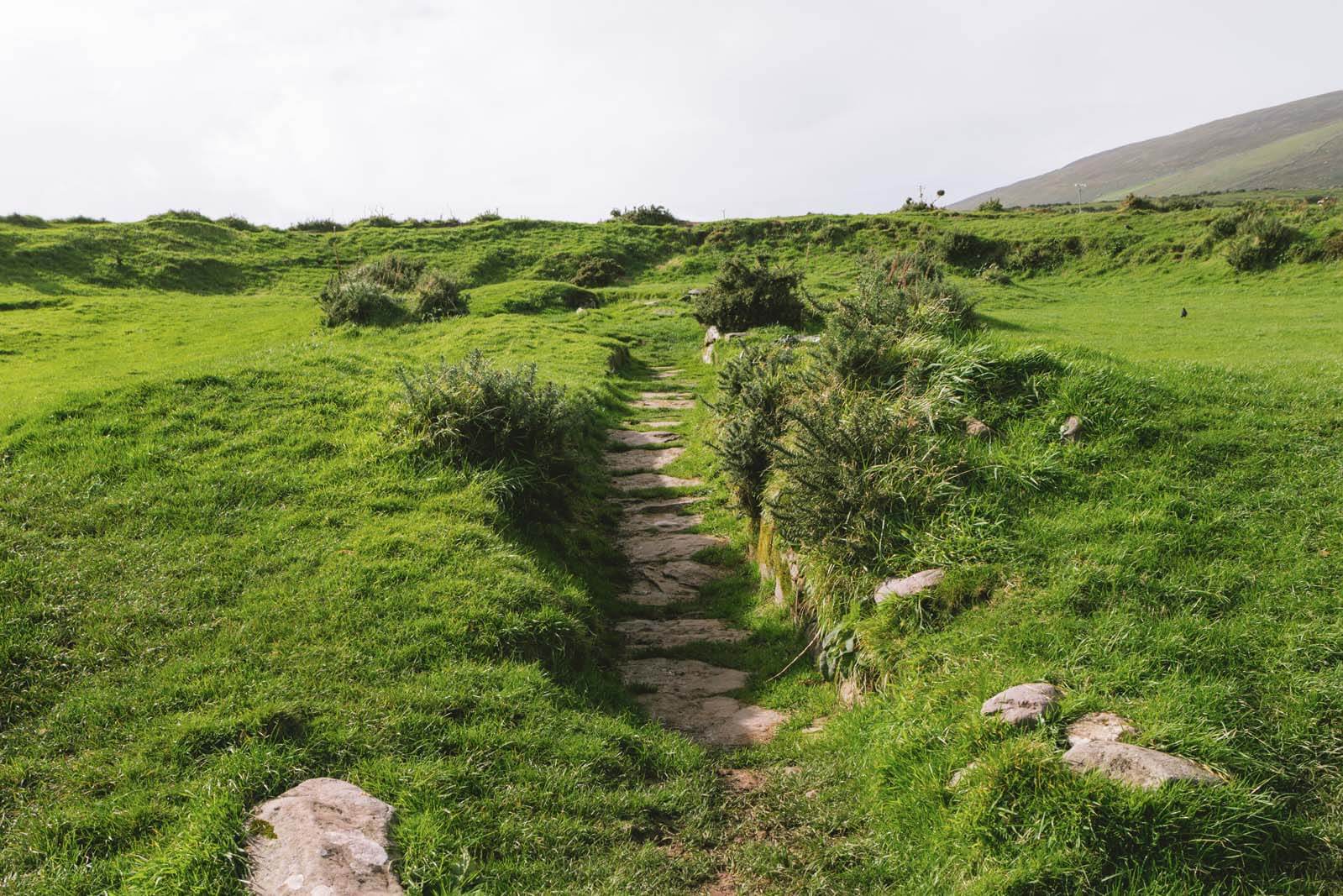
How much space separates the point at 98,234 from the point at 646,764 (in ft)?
126

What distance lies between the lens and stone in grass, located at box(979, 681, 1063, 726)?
13.9ft

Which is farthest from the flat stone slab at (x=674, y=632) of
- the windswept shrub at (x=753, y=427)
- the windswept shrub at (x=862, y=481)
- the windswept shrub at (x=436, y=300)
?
the windswept shrub at (x=436, y=300)

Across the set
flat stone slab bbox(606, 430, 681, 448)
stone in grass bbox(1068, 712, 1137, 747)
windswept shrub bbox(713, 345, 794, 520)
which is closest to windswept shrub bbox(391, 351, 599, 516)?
windswept shrub bbox(713, 345, 794, 520)

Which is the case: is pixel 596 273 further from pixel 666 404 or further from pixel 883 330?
pixel 883 330

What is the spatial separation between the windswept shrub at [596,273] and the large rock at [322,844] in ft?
99.0

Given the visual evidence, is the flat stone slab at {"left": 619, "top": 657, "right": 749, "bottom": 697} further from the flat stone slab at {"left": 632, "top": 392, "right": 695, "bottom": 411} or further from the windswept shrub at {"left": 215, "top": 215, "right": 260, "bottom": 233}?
the windswept shrub at {"left": 215, "top": 215, "right": 260, "bottom": 233}

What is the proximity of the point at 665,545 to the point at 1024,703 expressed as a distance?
18.3ft

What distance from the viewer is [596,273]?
109 feet

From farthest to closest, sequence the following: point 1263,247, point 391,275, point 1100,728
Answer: point 1263,247 < point 391,275 < point 1100,728

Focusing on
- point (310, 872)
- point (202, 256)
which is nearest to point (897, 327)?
point (310, 872)

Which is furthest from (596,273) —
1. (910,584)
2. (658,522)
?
(910,584)

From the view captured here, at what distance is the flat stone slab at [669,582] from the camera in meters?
8.20

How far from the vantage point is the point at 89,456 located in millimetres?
8023

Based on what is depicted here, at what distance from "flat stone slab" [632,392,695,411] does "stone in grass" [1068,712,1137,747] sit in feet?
36.8
